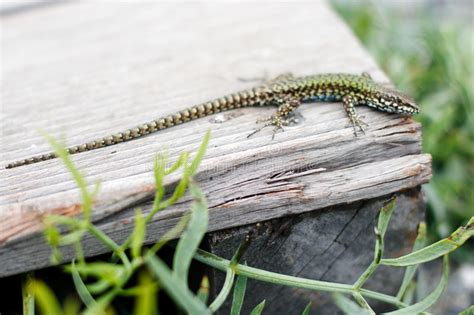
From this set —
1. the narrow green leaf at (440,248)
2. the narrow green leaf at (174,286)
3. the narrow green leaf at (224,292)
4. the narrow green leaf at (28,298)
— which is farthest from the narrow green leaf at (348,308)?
the narrow green leaf at (28,298)

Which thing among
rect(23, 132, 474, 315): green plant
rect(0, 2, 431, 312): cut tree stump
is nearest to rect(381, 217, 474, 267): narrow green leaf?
rect(23, 132, 474, 315): green plant

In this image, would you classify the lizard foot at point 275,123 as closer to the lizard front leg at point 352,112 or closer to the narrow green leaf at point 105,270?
the lizard front leg at point 352,112

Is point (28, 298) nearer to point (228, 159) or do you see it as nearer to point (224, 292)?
point (224, 292)

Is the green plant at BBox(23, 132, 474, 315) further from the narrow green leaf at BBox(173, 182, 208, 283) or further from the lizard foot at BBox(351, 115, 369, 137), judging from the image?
the lizard foot at BBox(351, 115, 369, 137)

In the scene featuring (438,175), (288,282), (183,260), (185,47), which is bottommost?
(438,175)

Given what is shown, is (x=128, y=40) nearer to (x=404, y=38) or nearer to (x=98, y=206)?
(x=98, y=206)

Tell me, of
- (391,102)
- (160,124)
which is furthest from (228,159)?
(391,102)

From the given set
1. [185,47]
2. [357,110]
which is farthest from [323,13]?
[357,110]
